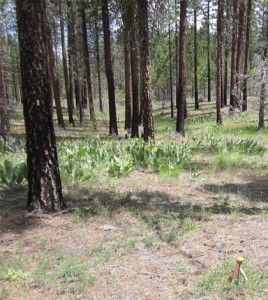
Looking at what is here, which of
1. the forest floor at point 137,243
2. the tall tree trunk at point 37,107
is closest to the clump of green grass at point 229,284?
the forest floor at point 137,243

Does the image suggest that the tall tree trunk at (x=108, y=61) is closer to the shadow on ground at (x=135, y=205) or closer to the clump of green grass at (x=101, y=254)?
the shadow on ground at (x=135, y=205)

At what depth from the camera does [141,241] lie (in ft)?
13.6

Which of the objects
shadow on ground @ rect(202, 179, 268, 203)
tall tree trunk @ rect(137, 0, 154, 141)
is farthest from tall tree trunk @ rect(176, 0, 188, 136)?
shadow on ground @ rect(202, 179, 268, 203)

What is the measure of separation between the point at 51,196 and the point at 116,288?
2136 millimetres

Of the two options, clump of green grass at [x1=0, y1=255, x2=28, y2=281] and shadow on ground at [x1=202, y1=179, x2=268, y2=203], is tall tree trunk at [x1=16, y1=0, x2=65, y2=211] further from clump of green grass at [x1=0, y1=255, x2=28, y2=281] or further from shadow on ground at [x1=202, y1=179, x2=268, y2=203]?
shadow on ground at [x1=202, y1=179, x2=268, y2=203]

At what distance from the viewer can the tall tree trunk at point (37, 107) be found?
4465 millimetres

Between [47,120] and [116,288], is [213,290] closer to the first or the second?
[116,288]

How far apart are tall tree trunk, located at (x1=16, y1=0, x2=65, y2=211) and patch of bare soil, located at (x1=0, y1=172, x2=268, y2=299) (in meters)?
0.40

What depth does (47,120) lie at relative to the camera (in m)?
4.69

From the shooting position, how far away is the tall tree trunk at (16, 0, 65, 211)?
4.46 metres

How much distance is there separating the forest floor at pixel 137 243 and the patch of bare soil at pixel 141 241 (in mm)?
11

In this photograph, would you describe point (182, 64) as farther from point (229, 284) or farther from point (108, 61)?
point (229, 284)

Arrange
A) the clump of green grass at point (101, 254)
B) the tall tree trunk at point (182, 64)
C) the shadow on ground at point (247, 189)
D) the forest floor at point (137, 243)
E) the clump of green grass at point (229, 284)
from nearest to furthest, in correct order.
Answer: the clump of green grass at point (229, 284) < the forest floor at point (137, 243) < the clump of green grass at point (101, 254) < the shadow on ground at point (247, 189) < the tall tree trunk at point (182, 64)

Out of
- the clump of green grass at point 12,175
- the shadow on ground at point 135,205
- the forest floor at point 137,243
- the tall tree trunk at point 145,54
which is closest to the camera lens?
the forest floor at point 137,243
